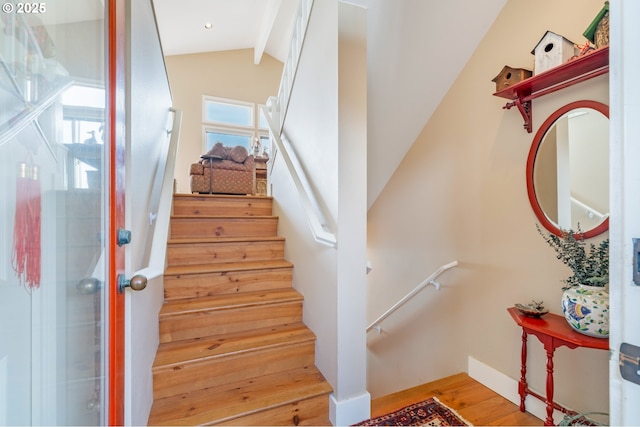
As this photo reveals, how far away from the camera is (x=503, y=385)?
5.72ft

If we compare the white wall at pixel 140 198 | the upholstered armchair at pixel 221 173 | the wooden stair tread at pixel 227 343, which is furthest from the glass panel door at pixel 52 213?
the upholstered armchair at pixel 221 173

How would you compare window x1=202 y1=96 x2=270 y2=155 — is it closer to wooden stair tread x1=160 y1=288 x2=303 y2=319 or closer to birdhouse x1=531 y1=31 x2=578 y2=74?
wooden stair tread x1=160 y1=288 x2=303 y2=319

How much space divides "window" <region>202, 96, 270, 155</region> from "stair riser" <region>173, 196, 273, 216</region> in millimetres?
3186

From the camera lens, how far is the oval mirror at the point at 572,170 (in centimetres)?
135

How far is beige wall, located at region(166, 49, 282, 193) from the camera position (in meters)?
5.43

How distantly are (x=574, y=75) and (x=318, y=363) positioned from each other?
2.09m

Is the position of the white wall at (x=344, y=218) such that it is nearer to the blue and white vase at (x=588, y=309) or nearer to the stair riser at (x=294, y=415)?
the stair riser at (x=294, y=415)

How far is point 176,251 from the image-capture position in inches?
85.7

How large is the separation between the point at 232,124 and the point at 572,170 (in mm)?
5691

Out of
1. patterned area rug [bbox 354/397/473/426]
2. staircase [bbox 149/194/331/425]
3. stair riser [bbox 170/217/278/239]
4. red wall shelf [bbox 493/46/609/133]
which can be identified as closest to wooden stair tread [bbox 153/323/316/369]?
staircase [bbox 149/194/331/425]

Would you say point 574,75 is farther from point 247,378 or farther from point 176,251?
point 176,251

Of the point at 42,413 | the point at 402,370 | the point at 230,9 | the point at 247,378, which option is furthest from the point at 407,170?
the point at 230,9

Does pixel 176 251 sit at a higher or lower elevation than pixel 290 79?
lower

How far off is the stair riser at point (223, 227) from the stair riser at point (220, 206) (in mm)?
206
